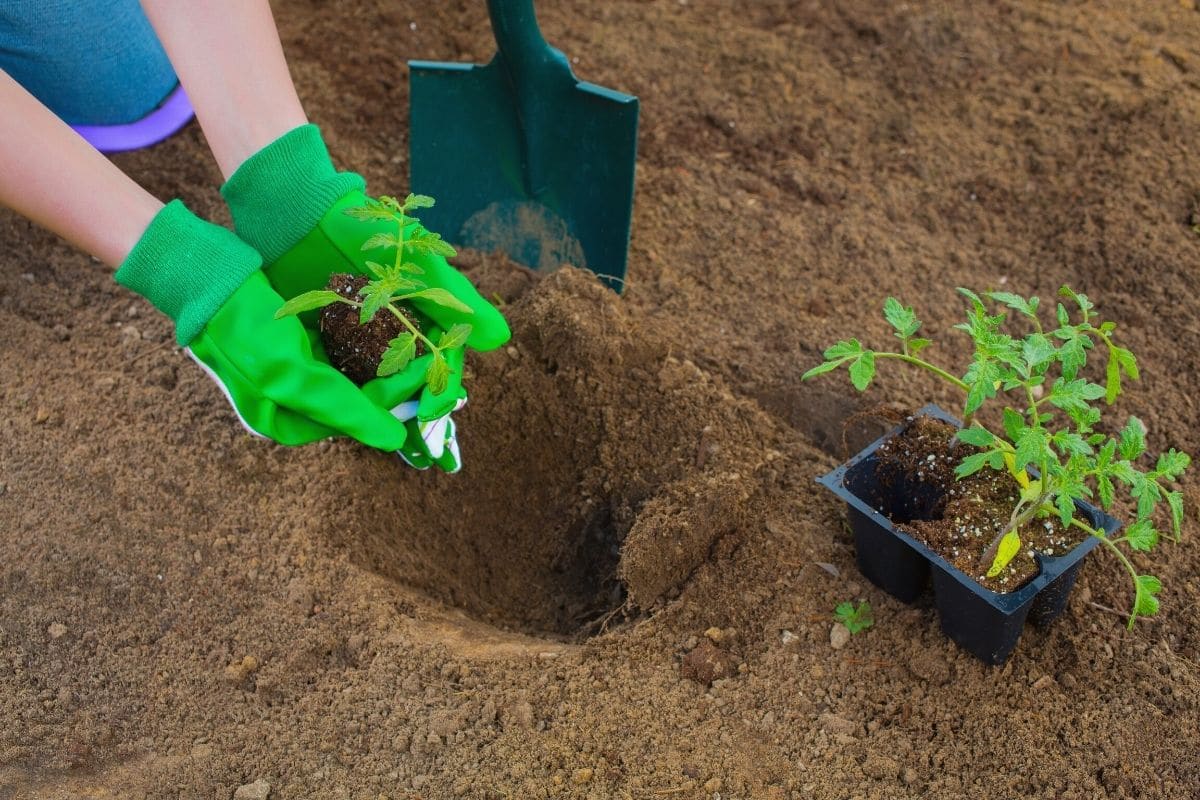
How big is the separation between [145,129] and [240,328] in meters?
1.41

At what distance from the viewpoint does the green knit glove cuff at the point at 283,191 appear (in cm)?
196

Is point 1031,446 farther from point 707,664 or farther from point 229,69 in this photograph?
point 229,69

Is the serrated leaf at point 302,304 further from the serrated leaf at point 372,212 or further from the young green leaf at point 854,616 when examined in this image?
the young green leaf at point 854,616

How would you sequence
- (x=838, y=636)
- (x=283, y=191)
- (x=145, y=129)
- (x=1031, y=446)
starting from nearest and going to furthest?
(x=1031, y=446), (x=838, y=636), (x=283, y=191), (x=145, y=129)


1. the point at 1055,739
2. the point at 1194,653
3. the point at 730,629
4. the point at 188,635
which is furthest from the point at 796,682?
the point at 188,635

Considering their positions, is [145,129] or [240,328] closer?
[240,328]

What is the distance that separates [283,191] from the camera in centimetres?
197

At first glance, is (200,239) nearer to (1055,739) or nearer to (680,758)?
(680,758)

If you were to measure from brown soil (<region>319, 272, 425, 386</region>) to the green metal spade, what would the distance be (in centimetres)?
75

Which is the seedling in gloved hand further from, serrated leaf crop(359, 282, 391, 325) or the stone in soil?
the stone in soil

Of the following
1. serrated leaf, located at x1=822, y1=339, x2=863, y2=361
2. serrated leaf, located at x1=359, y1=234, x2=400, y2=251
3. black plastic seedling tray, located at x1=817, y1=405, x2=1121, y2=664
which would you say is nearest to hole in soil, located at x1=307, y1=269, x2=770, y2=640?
black plastic seedling tray, located at x1=817, y1=405, x2=1121, y2=664

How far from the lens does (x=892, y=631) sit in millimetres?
1860

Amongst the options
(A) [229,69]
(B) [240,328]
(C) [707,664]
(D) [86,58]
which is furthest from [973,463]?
(D) [86,58]

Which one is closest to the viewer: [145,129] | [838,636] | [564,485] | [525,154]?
[838,636]
